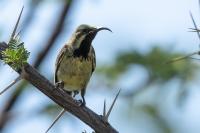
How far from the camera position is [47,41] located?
5230mm

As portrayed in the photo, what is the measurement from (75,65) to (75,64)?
0.01 meters

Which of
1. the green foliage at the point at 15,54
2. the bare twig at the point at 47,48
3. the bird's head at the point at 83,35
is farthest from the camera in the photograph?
the bird's head at the point at 83,35

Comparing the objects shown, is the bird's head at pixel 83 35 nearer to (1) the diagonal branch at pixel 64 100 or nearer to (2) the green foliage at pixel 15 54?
(1) the diagonal branch at pixel 64 100

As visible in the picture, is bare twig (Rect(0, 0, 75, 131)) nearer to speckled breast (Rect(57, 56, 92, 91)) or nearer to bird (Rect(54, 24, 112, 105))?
bird (Rect(54, 24, 112, 105))

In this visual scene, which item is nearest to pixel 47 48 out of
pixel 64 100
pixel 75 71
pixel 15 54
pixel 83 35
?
pixel 83 35

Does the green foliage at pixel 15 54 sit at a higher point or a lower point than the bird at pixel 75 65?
higher

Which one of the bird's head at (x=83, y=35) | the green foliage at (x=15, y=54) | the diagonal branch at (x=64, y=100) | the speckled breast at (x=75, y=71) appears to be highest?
the bird's head at (x=83, y=35)

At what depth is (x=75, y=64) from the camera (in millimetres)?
5824

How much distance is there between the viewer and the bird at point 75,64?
5.77 meters

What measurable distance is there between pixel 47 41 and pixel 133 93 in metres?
0.92

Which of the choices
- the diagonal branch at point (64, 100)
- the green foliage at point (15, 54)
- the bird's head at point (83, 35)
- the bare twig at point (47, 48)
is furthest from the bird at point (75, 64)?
the green foliage at point (15, 54)

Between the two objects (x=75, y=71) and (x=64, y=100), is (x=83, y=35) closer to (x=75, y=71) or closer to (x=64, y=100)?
(x=75, y=71)

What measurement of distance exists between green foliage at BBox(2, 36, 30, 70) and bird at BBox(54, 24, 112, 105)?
2.77 metres

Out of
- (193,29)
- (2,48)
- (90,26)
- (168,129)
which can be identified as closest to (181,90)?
(168,129)
